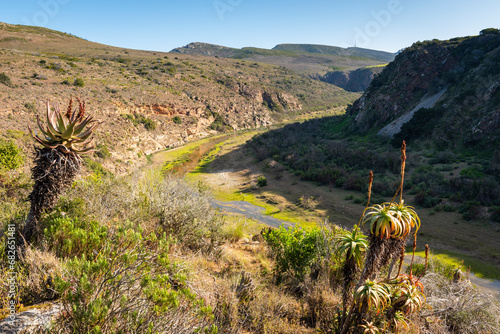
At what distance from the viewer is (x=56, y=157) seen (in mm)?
4449

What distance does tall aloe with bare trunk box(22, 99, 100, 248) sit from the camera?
4.39 m

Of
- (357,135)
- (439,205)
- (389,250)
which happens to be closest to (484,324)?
(389,250)

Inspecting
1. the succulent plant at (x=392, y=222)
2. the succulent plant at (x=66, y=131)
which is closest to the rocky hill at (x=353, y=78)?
the succulent plant at (x=392, y=222)

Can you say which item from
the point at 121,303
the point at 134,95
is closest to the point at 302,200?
the point at 121,303

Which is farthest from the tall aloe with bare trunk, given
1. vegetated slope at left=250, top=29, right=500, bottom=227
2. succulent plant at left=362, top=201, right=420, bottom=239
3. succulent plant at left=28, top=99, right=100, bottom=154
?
vegetated slope at left=250, top=29, right=500, bottom=227

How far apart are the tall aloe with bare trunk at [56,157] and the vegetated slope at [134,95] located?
20.6m

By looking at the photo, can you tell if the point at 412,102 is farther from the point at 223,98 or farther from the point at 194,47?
the point at 194,47

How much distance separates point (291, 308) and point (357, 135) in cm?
3932

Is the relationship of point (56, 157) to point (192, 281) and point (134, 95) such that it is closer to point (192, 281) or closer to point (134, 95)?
point (192, 281)

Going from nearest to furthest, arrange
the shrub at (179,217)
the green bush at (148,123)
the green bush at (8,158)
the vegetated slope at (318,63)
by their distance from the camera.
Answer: the shrub at (179,217), the green bush at (8,158), the green bush at (148,123), the vegetated slope at (318,63)

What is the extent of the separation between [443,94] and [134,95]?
142 feet

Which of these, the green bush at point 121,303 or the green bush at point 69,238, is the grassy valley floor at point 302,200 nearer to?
the green bush at point 121,303

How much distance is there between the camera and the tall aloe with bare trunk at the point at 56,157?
14.4 ft

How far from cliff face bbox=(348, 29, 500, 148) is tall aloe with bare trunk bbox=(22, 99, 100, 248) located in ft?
108
